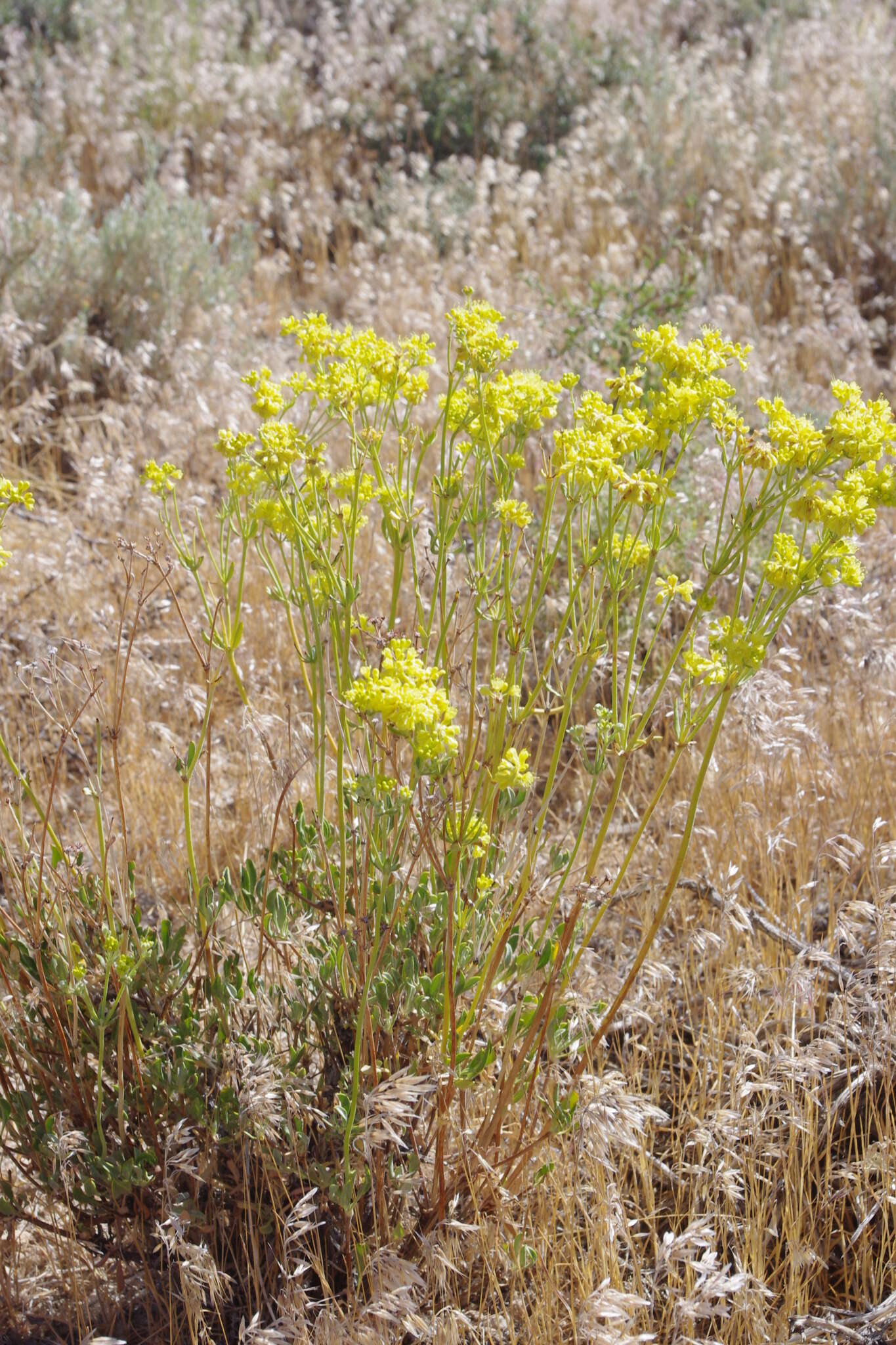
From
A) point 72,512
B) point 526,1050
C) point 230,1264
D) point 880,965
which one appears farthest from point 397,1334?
point 72,512

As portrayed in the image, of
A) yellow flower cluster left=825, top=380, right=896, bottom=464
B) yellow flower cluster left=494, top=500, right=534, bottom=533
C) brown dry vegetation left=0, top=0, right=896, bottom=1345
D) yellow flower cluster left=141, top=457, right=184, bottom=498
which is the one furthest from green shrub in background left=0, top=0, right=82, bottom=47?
yellow flower cluster left=825, top=380, right=896, bottom=464

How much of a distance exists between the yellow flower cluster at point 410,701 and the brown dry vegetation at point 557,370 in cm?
62

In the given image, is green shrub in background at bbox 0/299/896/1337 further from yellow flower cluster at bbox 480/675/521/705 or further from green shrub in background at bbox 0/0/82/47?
green shrub in background at bbox 0/0/82/47

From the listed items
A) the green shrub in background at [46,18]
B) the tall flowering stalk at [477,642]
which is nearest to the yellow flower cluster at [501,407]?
the tall flowering stalk at [477,642]

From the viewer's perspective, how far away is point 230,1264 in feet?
5.73

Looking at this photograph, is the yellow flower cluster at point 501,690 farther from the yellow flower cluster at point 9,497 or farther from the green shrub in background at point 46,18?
the green shrub in background at point 46,18

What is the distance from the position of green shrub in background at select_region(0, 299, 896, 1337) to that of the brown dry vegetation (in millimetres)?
128

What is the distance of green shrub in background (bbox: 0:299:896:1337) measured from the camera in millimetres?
1471

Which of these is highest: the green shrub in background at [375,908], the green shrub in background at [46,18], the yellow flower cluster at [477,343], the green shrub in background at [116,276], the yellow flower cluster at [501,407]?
the green shrub in background at [46,18]

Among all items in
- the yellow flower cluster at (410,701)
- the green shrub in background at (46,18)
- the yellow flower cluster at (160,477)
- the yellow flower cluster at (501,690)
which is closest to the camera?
the yellow flower cluster at (410,701)

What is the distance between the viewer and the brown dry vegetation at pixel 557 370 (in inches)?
67.7

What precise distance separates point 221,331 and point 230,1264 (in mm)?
3853

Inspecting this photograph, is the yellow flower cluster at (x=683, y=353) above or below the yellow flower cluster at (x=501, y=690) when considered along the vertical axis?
above

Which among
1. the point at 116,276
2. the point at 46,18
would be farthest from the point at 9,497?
the point at 46,18
